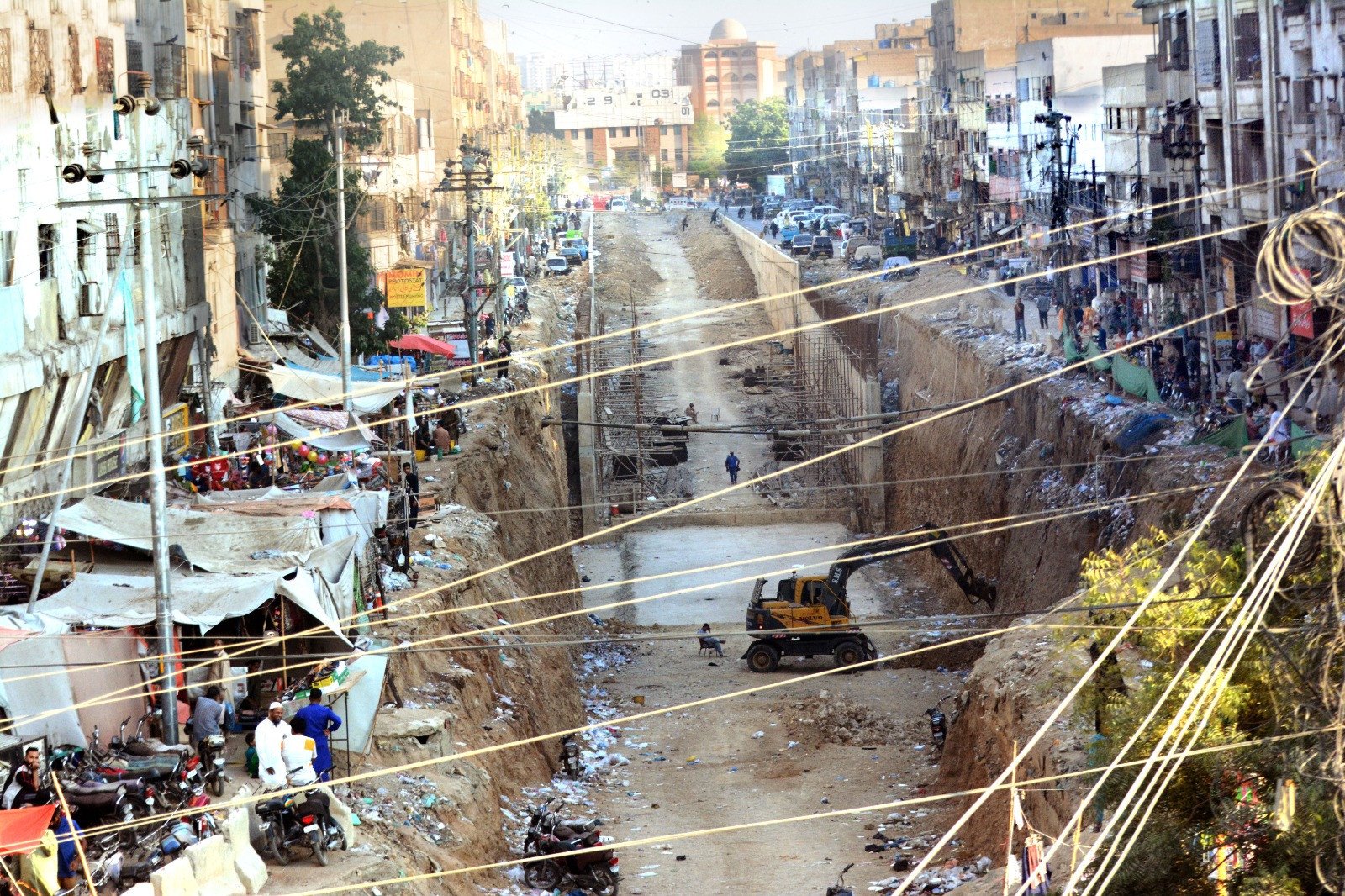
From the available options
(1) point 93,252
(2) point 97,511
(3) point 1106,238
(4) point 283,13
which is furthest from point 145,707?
(4) point 283,13

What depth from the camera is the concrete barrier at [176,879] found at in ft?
40.4

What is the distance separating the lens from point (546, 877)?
59.7 feet

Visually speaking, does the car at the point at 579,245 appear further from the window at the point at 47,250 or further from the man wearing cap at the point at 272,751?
the man wearing cap at the point at 272,751

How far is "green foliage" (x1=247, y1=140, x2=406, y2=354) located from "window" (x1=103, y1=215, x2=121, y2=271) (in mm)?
12041

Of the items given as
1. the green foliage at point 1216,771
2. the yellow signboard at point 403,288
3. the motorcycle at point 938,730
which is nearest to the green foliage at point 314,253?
the yellow signboard at point 403,288

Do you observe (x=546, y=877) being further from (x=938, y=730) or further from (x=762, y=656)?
(x=762, y=656)

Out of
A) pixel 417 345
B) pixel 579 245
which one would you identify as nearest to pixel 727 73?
pixel 579 245

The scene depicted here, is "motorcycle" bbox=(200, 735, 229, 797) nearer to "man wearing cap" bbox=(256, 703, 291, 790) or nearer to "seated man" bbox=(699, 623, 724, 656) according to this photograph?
"man wearing cap" bbox=(256, 703, 291, 790)

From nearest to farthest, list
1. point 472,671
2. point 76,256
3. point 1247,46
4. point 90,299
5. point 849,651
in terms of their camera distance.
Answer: point 472,671, point 76,256, point 90,299, point 849,651, point 1247,46

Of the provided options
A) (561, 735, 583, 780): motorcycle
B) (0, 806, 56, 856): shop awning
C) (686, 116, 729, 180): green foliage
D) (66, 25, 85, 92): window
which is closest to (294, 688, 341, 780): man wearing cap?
(0, 806, 56, 856): shop awning

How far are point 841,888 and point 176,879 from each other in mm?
8492

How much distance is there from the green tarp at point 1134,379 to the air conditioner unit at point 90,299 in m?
19.3

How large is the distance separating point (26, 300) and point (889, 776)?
1421 cm

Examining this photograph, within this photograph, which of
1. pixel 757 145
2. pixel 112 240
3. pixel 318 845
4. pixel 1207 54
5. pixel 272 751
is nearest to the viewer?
pixel 318 845
